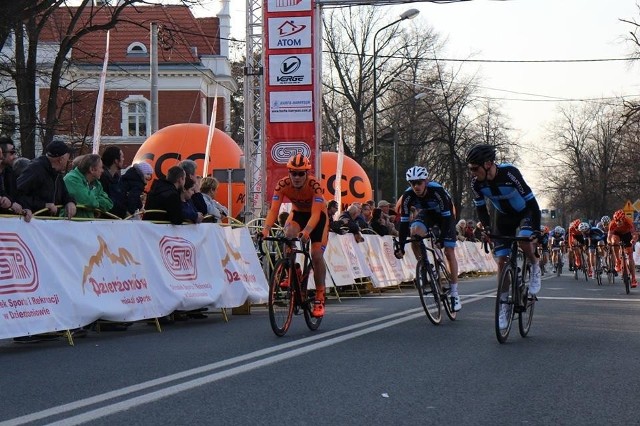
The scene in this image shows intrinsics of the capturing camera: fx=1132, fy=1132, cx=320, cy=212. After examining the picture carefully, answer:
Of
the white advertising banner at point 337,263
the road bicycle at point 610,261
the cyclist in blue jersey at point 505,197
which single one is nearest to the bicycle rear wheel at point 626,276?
the road bicycle at point 610,261

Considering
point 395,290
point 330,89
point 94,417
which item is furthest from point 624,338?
point 330,89

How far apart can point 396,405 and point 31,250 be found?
5180 millimetres

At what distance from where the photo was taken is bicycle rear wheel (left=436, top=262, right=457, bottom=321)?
42.9 ft

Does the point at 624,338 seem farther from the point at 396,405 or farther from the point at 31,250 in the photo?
the point at 31,250

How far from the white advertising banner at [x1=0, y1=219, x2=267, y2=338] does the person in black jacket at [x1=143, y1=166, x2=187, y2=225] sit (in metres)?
0.21

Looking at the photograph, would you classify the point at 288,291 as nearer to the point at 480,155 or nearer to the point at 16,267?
the point at 480,155

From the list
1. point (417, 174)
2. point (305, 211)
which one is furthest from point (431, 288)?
point (305, 211)

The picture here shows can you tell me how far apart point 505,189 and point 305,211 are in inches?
90.0

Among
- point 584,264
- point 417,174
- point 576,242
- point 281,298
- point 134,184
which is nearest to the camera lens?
point 281,298

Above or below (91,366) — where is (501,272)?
above

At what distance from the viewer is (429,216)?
13445 millimetres

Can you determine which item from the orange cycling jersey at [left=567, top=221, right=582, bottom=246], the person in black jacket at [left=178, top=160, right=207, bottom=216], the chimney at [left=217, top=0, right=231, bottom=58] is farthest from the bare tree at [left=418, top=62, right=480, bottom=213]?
the person in black jacket at [left=178, top=160, right=207, bottom=216]

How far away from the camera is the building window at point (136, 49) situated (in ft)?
214

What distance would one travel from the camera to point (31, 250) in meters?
10.9
